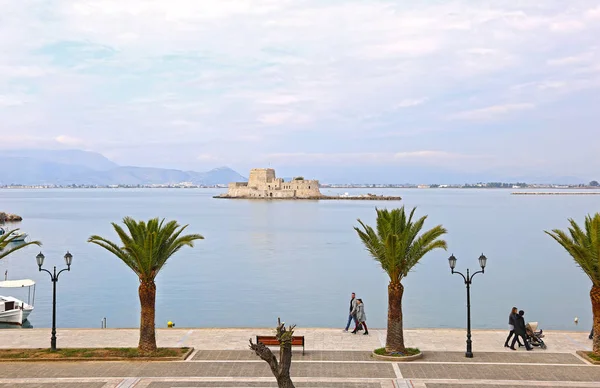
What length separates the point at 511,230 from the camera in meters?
77.3

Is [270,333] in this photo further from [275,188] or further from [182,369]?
[275,188]

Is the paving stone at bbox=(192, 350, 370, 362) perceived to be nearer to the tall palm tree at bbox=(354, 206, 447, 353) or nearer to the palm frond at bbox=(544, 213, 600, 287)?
the tall palm tree at bbox=(354, 206, 447, 353)

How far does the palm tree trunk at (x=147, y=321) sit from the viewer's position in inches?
614

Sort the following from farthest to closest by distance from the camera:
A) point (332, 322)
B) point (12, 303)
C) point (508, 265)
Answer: point (508, 265)
point (332, 322)
point (12, 303)

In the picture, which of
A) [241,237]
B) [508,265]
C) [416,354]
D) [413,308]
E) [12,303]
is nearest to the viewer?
[416,354]

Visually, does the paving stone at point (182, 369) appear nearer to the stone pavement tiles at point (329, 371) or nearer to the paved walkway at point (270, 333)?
the stone pavement tiles at point (329, 371)

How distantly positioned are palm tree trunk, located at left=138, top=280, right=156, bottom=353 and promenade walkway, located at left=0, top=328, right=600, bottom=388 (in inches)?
25.4

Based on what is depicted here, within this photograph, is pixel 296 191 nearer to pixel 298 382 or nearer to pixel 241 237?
pixel 241 237

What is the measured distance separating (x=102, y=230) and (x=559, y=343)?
226 ft

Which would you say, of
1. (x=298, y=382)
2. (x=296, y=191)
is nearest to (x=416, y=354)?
(x=298, y=382)

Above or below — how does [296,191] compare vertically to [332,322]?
above

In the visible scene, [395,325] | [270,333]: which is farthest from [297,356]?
[270,333]

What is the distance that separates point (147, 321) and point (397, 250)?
6744 millimetres

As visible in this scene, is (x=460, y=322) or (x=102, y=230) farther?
(x=102, y=230)
